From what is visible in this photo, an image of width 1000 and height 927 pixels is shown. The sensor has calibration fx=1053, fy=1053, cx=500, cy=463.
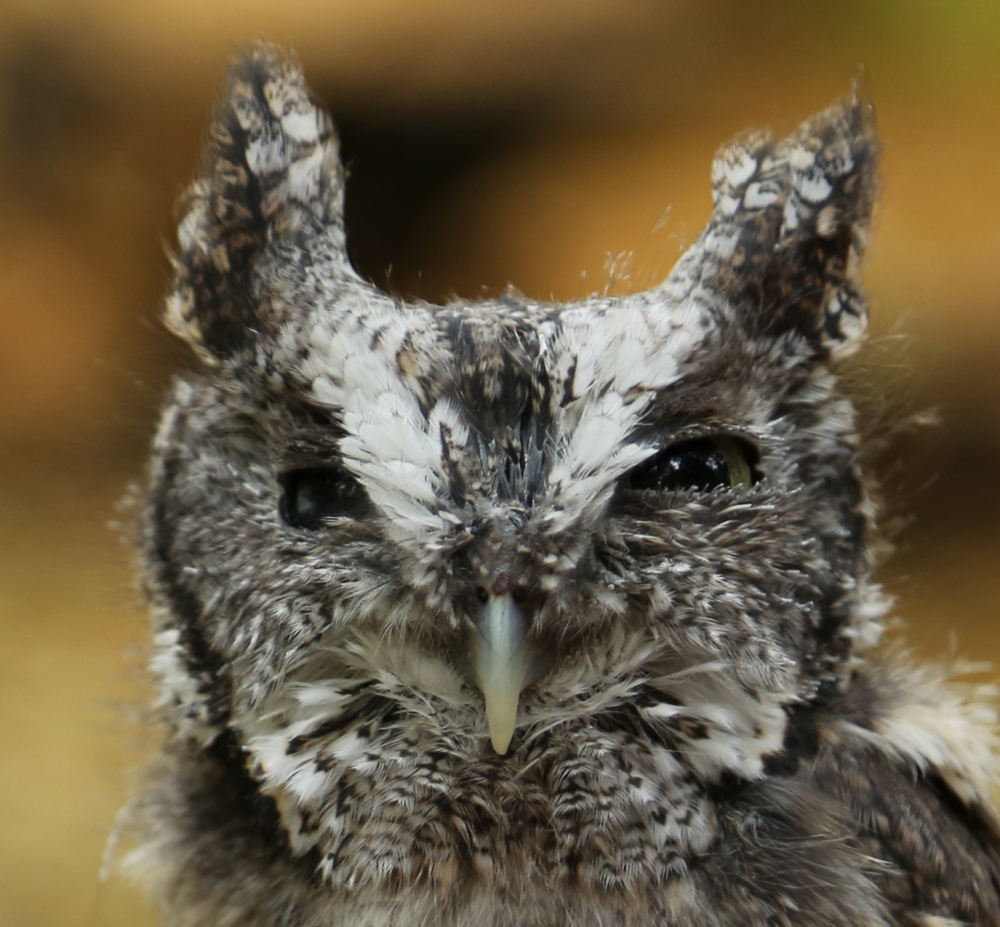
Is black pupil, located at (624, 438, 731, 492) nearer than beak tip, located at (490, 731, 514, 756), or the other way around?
beak tip, located at (490, 731, 514, 756)

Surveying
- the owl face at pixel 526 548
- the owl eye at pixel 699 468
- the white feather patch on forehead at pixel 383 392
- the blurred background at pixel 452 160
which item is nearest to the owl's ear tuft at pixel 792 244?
the owl face at pixel 526 548

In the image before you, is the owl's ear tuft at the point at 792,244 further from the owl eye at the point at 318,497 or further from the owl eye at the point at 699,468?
the owl eye at the point at 318,497

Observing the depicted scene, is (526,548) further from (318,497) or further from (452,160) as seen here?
(452,160)

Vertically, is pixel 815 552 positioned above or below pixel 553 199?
below

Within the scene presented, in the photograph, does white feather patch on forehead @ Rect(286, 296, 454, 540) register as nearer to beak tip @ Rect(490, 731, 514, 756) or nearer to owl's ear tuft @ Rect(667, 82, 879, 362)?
beak tip @ Rect(490, 731, 514, 756)

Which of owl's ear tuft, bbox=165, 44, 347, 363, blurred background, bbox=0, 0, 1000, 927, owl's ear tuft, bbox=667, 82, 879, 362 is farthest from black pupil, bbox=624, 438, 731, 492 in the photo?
blurred background, bbox=0, 0, 1000, 927

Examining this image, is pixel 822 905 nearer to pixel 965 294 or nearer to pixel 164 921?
pixel 164 921

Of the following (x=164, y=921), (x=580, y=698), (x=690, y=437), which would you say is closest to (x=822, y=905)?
(x=580, y=698)

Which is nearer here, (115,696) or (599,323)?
(599,323)
